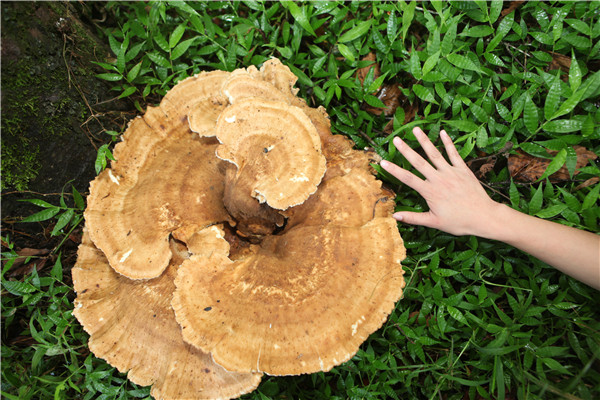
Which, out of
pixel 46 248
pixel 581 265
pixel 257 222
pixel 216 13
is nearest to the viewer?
pixel 581 265

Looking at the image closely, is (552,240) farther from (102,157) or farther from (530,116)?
(102,157)

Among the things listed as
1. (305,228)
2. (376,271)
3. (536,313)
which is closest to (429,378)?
(536,313)

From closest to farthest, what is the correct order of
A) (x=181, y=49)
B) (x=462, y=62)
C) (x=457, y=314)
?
1. (x=457, y=314)
2. (x=462, y=62)
3. (x=181, y=49)

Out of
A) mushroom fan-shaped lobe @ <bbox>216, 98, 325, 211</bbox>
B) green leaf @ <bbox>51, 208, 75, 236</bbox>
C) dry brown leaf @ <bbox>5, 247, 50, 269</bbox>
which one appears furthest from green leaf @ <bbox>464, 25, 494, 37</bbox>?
dry brown leaf @ <bbox>5, 247, 50, 269</bbox>

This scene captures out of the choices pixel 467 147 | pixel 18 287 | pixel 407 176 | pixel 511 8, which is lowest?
pixel 18 287

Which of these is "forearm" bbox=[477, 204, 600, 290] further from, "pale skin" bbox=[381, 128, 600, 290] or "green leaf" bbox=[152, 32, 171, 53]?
"green leaf" bbox=[152, 32, 171, 53]

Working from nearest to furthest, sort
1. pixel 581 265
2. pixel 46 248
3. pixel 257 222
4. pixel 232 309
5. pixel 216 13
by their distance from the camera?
1. pixel 232 309
2. pixel 581 265
3. pixel 257 222
4. pixel 46 248
5. pixel 216 13

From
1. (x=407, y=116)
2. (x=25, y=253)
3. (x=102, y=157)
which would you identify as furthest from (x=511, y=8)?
(x=25, y=253)

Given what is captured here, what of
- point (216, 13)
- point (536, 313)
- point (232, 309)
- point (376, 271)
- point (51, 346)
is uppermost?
point (216, 13)

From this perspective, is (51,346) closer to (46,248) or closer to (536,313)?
(46,248)
